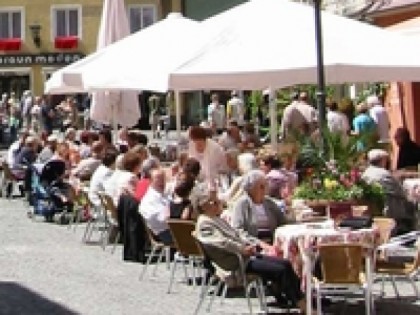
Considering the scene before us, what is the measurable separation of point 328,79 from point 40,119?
22785 mm

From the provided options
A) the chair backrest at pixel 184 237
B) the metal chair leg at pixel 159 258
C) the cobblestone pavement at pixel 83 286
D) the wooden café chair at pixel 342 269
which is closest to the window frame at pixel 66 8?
the cobblestone pavement at pixel 83 286

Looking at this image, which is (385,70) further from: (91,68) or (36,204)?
(36,204)

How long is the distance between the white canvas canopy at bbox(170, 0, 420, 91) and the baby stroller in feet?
17.3

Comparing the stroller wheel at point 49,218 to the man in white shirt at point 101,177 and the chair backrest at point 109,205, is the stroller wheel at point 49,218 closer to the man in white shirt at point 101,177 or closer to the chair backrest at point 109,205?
the man in white shirt at point 101,177

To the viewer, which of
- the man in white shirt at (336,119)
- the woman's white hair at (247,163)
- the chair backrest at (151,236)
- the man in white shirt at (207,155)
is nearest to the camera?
the chair backrest at (151,236)

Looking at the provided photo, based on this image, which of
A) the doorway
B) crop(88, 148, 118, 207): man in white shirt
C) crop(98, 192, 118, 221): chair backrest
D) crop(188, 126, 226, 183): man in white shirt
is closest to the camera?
crop(98, 192, 118, 221): chair backrest

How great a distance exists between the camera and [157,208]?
1190 centimetres

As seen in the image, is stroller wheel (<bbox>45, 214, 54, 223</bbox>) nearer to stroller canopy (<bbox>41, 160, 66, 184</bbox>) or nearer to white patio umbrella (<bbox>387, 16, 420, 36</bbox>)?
stroller canopy (<bbox>41, 160, 66, 184</bbox>)

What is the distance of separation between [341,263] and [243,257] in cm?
90

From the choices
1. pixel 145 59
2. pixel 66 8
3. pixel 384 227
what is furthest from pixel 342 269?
pixel 66 8

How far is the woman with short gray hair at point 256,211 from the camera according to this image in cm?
991

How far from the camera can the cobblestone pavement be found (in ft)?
33.1

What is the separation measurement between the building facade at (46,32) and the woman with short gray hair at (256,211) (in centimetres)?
3905

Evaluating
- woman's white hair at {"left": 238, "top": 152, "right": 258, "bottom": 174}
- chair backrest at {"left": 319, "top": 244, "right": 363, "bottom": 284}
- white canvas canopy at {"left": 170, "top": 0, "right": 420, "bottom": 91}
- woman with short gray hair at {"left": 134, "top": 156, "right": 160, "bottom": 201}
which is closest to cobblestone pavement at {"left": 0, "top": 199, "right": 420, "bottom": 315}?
woman with short gray hair at {"left": 134, "top": 156, "right": 160, "bottom": 201}
